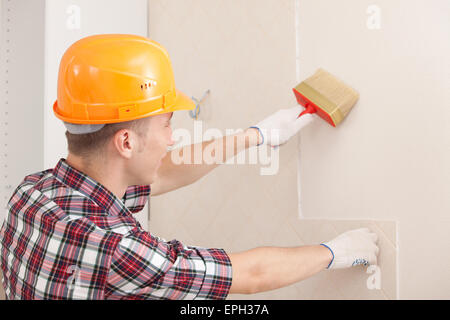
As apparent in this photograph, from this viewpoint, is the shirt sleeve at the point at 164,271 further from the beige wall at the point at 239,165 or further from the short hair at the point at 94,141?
the beige wall at the point at 239,165

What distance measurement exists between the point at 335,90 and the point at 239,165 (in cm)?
38

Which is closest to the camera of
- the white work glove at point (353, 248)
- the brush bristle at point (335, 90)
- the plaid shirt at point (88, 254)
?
the plaid shirt at point (88, 254)

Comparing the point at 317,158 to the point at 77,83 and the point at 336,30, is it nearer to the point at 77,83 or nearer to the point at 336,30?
the point at 336,30

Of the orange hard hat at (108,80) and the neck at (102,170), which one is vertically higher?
the orange hard hat at (108,80)

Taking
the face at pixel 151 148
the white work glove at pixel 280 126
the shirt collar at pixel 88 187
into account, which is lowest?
the shirt collar at pixel 88 187

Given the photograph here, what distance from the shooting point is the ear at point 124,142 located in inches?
35.6

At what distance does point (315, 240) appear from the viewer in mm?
1278

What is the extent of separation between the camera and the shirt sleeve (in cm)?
79

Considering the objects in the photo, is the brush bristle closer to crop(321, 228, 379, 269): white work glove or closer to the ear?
crop(321, 228, 379, 269): white work glove

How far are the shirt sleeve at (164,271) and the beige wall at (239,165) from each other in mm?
481

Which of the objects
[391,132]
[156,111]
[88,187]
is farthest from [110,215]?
[391,132]

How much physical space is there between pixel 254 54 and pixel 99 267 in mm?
Result: 856

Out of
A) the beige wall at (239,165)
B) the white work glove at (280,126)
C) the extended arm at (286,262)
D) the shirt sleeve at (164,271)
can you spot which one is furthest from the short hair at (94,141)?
the beige wall at (239,165)

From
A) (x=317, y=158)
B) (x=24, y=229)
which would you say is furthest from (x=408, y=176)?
(x=24, y=229)
